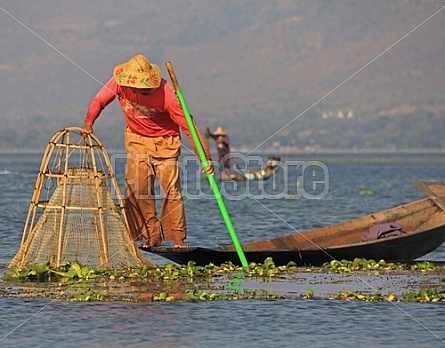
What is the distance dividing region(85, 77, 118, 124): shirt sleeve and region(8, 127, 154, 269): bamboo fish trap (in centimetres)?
35

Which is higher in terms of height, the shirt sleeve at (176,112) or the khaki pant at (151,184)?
the shirt sleeve at (176,112)

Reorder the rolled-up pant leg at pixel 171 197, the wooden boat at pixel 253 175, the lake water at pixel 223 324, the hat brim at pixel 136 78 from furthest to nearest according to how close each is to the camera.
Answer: the wooden boat at pixel 253 175 < the rolled-up pant leg at pixel 171 197 < the hat brim at pixel 136 78 < the lake water at pixel 223 324

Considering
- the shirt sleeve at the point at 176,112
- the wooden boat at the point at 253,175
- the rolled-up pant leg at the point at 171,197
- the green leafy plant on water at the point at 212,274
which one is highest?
the wooden boat at the point at 253,175

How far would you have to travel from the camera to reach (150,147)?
1335 centimetres

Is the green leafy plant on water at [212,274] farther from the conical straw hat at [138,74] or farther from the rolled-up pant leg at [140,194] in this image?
the conical straw hat at [138,74]

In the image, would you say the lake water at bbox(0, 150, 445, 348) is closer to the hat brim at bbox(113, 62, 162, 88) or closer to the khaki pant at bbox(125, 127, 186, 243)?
the khaki pant at bbox(125, 127, 186, 243)

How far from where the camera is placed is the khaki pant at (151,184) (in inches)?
526

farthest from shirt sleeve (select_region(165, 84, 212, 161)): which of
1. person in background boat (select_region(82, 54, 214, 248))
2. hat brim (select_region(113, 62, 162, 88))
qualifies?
hat brim (select_region(113, 62, 162, 88))

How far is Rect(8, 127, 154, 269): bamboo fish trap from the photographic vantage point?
12477mm

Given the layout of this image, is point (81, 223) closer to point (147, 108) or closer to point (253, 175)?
point (147, 108)

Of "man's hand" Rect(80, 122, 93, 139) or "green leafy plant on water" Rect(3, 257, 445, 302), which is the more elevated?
"man's hand" Rect(80, 122, 93, 139)

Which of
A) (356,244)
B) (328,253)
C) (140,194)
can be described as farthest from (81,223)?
(356,244)

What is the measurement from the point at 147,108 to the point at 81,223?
1.73m

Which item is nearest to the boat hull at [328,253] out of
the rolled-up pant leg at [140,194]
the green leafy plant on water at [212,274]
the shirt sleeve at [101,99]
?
the green leafy plant on water at [212,274]
